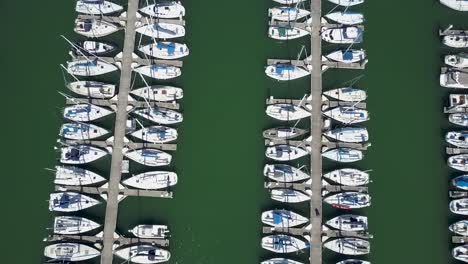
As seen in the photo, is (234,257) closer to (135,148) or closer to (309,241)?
(309,241)

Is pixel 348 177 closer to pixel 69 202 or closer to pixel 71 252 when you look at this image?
pixel 69 202

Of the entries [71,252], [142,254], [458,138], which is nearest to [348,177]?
[458,138]

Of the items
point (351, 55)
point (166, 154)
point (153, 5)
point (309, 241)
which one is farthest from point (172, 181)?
point (351, 55)

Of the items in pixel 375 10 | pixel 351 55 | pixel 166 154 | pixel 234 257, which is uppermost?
pixel 375 10

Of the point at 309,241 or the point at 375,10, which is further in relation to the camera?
the point at 375,10

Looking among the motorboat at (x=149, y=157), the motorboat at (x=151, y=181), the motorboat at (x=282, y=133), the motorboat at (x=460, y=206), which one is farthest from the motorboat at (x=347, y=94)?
the motorboat at (x=151, y=181)
